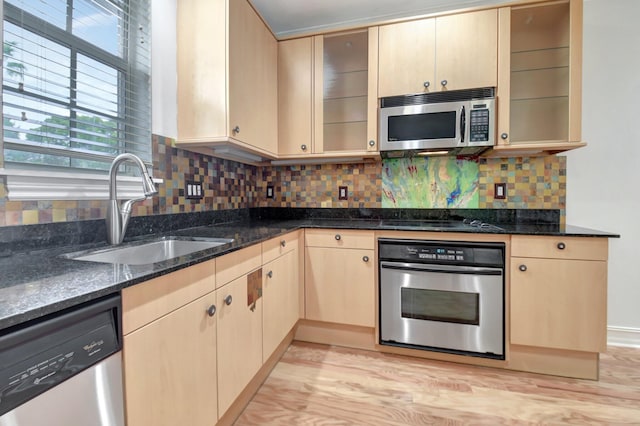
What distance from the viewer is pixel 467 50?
2.02 meters

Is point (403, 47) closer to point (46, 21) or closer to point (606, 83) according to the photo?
point (606, 83)

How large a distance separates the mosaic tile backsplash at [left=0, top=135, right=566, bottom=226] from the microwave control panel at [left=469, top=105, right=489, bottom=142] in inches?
15.2

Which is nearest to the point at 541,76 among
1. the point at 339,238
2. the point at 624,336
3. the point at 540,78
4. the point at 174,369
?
the point at 540,78

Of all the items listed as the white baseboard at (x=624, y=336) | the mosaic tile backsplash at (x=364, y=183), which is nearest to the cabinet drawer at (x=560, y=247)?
the mosaic tile backsplash at (x=364, y=183)

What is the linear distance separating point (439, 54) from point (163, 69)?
5.96 ft

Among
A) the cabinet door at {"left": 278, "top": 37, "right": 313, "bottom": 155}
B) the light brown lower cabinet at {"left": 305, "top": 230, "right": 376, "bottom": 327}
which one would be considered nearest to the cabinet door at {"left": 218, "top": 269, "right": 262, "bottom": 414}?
the light brown lower cabinet at {"left": 305, "top": 230, "right": 376, "bottom": 327}

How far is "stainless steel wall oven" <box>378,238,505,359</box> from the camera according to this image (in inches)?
72.2

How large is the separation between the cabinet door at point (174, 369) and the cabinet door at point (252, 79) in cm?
108

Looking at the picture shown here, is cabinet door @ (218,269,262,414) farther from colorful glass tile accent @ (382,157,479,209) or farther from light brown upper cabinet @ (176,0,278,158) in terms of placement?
colorful glass tile accent @ (382,157,479,209)

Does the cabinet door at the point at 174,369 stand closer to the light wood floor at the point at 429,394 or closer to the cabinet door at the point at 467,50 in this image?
the light wood floor at the point at 429,394

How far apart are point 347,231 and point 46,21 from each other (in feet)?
5.97

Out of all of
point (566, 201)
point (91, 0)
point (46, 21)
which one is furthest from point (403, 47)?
point (46, 21)

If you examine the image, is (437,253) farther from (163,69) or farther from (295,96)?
(163,69)

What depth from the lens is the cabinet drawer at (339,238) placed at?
6.66 ft
